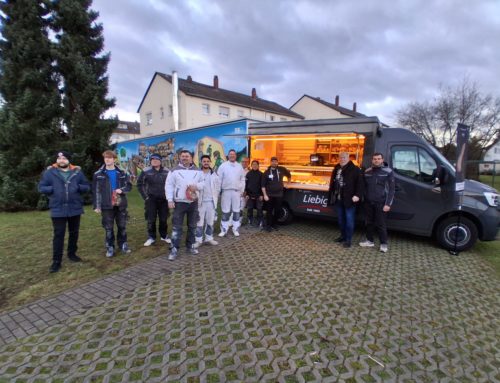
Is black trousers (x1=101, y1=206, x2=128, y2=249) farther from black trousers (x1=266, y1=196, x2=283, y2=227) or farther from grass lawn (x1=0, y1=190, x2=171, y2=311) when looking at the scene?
black trousers (x1=266, y1=196, x2=283, y2=227)

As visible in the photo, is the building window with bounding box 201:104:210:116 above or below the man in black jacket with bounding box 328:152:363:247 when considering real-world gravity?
above

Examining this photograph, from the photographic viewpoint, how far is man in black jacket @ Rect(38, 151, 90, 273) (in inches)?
161

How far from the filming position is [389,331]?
9.17ft

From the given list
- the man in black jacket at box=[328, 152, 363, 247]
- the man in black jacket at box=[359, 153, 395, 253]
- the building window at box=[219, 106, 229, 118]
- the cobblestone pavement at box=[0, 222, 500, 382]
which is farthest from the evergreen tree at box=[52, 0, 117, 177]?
the building window at box=[219, 106, 229, 118]

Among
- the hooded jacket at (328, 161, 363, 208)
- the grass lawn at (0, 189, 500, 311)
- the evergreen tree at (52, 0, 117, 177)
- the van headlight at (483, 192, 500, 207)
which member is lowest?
the grass lawn at (0, 189, 500, 311)

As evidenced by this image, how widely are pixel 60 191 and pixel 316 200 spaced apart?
5.13m

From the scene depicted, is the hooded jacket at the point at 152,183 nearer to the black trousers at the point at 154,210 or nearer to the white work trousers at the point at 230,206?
the black trousers at the point at 154,210

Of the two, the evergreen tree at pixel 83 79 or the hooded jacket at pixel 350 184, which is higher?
the evergreen tree at pixel 83 79

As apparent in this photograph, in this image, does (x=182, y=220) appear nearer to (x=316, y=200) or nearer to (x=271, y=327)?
(x=271, y=327)

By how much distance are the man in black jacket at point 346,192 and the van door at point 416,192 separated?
41.2 inches

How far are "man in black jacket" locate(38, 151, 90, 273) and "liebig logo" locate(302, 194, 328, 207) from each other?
4.66m

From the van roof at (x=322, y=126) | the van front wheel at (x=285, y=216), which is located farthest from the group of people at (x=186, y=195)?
the van roof at (x=322, y=126)

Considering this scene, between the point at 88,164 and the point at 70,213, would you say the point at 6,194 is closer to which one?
the point at 88,164

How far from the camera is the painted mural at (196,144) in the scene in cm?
1028
